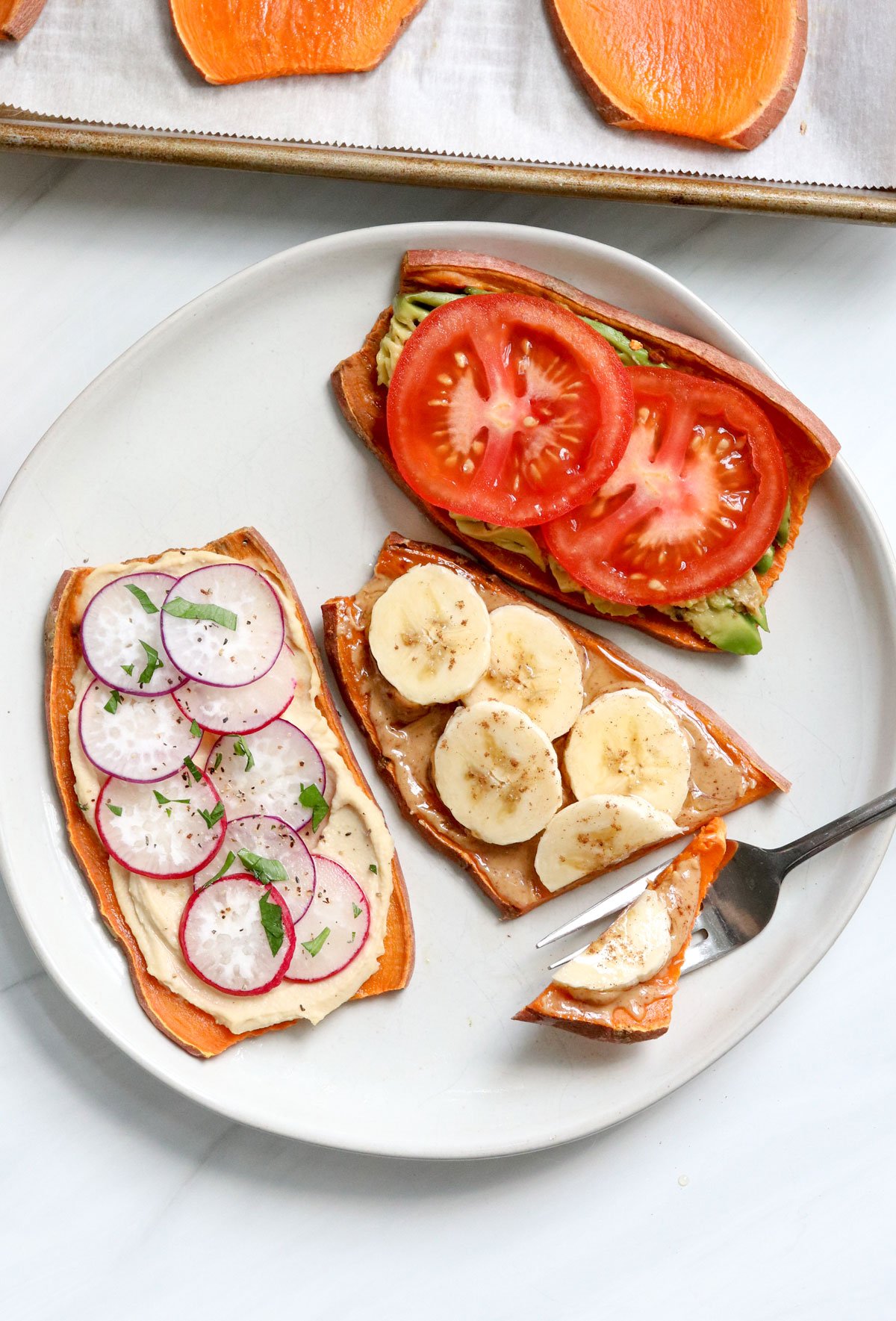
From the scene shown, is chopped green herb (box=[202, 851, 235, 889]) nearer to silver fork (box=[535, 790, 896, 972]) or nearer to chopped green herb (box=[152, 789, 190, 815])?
chopped green herb (box=[152, 789, 190, 815])

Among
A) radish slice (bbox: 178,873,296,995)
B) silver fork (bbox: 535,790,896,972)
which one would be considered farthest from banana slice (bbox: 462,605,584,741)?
radish slice (bbox: 178,873,296,995)

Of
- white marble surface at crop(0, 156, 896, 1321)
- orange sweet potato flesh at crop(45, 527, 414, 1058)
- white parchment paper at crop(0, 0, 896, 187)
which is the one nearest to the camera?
orange sweet potato flesh at crop(45, 527, 414, 1058)

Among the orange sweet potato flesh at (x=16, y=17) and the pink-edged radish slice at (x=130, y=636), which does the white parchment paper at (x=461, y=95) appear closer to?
the orange sweet potato flesh at (x=16, y=17)

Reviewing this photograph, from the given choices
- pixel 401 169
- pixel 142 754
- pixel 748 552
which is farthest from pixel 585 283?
pixel 142 754

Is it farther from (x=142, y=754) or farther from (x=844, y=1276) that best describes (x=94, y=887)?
(x=844, y=1276)

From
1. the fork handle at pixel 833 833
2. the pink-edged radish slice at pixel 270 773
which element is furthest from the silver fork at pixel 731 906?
the pink-edged radish slice at pixel 270 773
